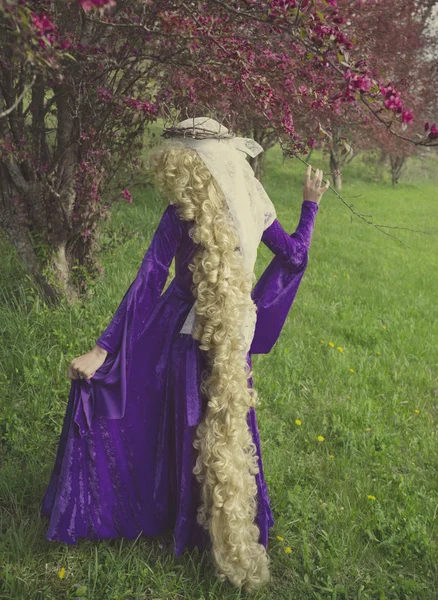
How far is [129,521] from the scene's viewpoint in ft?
7.60

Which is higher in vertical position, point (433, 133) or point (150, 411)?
point (433, 133)

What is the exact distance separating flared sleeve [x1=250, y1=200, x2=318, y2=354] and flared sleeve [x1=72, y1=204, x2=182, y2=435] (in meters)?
0.44

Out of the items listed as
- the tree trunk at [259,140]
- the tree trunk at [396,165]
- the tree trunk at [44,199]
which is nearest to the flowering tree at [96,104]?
the tree trunk at [44,199]

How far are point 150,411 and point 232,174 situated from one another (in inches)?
41.1

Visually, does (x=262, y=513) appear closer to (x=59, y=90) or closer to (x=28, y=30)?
(x=28, y=30)

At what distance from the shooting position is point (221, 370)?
1995mm

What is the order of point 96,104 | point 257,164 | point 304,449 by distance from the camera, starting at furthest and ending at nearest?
point 257,164
point 96,104
point 304,449

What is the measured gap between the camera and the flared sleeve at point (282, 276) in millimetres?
2201

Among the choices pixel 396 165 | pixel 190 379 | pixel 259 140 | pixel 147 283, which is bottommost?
pixel 190 379

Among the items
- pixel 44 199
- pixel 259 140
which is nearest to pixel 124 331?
pixel 44 199

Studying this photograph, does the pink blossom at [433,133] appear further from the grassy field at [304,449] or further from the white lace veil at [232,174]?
the grassy field at [304,449]

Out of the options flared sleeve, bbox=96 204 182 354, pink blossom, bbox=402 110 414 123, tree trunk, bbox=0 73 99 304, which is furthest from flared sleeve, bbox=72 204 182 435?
tree trunk, bbox=0 73 99 304

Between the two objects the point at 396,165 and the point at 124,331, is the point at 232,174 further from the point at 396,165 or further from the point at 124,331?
the point at 396,165

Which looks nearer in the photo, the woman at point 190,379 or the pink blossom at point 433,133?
the pink blossom at point 433,133
